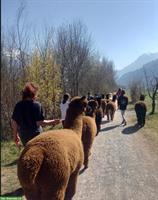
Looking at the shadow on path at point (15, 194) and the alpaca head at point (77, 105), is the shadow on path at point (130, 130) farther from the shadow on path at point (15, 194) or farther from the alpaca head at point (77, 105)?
the shadow on path at point (15, 194)

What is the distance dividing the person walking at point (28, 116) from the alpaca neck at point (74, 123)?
0.42 meters

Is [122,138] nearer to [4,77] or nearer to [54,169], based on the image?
[4,77]

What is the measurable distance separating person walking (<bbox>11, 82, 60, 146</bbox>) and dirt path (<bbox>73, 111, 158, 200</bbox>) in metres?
1.52

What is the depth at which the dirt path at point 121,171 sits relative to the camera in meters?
7.06

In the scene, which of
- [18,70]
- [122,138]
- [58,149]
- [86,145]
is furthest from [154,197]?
[18,70]

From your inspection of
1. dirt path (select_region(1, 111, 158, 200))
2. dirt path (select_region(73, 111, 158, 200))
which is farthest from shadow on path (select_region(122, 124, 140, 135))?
dirt path (select_region(1, 111, 158, 200))

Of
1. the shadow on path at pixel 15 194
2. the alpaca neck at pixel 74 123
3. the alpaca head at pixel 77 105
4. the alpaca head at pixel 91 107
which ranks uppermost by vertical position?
the alpaca head at pixel 77 105

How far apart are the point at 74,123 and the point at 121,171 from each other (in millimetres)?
2610

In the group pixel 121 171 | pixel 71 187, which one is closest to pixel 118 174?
pixel 121 171

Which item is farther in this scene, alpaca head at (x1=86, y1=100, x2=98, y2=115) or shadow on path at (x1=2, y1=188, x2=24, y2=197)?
alpaca head at (x1=86, y1=100, x2=98, y2=115)

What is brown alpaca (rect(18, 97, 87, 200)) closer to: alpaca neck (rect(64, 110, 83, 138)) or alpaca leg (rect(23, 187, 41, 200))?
alpaca leg (rect(23, 187, 41, 200))

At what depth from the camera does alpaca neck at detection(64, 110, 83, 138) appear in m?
6.79

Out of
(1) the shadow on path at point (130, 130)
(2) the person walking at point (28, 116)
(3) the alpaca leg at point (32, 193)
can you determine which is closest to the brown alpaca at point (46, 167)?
(3) the alpaca leg at point (32, 193)

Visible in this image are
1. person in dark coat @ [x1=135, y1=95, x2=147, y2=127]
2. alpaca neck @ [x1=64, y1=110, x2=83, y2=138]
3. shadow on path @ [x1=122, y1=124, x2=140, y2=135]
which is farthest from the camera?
person in dark coat @ [x1=135, y1=95, x2=147, y2=127]
